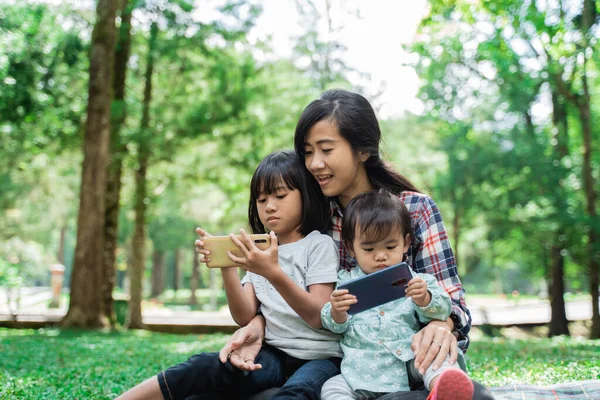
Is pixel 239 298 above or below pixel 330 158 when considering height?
below

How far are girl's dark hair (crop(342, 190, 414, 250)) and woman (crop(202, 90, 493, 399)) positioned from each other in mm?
160

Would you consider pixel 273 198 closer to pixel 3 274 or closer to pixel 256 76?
pixel 256 76

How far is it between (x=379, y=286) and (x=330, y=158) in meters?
0.81

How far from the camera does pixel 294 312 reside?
2.60m

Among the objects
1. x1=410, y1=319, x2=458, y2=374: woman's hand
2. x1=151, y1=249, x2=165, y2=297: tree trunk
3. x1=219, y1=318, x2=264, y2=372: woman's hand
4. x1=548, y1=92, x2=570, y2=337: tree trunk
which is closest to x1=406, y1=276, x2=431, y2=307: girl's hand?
Answer: x1=410, y1=319, x2=458, y2=374: woman's hand

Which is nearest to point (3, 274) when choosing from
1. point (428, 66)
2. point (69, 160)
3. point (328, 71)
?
point (69, 160)

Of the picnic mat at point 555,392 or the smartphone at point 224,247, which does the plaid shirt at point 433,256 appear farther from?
the smartphone at point 224,247

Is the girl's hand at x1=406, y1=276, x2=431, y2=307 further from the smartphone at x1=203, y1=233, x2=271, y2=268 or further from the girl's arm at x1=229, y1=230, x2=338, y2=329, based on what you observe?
the smartphone at x1=203, y1=233, x2=271, y2=268

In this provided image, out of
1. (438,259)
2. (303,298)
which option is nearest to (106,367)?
(303,298)

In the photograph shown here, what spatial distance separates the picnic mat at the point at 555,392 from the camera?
273 centimetres

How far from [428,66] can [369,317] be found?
12370 mm

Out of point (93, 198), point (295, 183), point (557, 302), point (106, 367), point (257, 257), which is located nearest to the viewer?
point (257, 257)

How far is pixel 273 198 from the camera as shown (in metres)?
Answer: 2.72

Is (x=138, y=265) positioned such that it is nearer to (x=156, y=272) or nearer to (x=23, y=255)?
(x=23, y=255)
